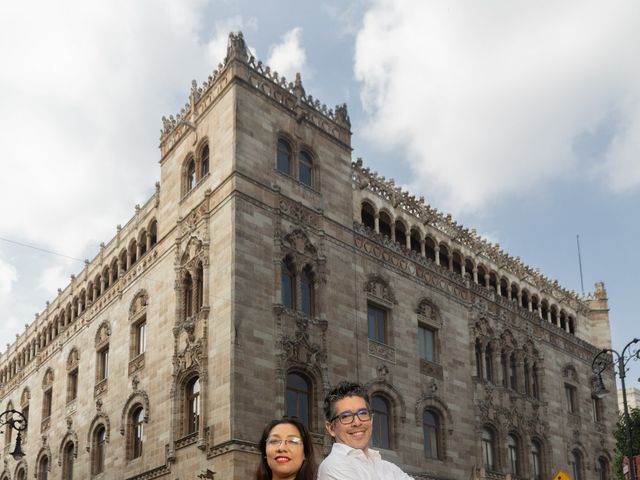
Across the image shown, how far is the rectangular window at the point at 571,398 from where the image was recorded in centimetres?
3838

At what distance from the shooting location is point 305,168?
29141mm

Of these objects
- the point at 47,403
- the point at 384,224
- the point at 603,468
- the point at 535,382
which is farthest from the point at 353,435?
the point at 603,468

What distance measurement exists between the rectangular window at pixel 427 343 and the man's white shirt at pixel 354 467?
2571 cm

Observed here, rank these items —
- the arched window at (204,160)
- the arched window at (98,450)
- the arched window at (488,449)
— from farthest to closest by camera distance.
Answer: the arched window at (488,449), the arched window at (98,450), the arched window at (204,160)

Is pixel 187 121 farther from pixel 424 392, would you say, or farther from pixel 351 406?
pixel 351 406

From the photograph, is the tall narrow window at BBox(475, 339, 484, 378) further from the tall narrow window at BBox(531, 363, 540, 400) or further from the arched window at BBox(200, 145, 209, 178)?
the arched window at BBox(200, 145, 209, 178)

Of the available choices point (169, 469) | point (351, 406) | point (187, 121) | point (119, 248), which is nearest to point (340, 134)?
point (187, 121)

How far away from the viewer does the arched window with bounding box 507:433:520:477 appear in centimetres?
3322

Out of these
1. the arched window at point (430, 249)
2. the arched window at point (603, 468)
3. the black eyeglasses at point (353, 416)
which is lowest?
the black eyeglasses at point (353, 416)

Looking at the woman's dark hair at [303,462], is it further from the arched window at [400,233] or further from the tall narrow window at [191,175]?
the arched window at [400,233]

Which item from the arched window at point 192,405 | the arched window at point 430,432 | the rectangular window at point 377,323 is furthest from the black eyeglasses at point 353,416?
the arched window at point 430,432

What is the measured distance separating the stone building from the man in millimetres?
Answer: 18033

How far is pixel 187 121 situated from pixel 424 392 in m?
12.9

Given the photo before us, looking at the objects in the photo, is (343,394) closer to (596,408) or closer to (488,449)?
(488,449)
